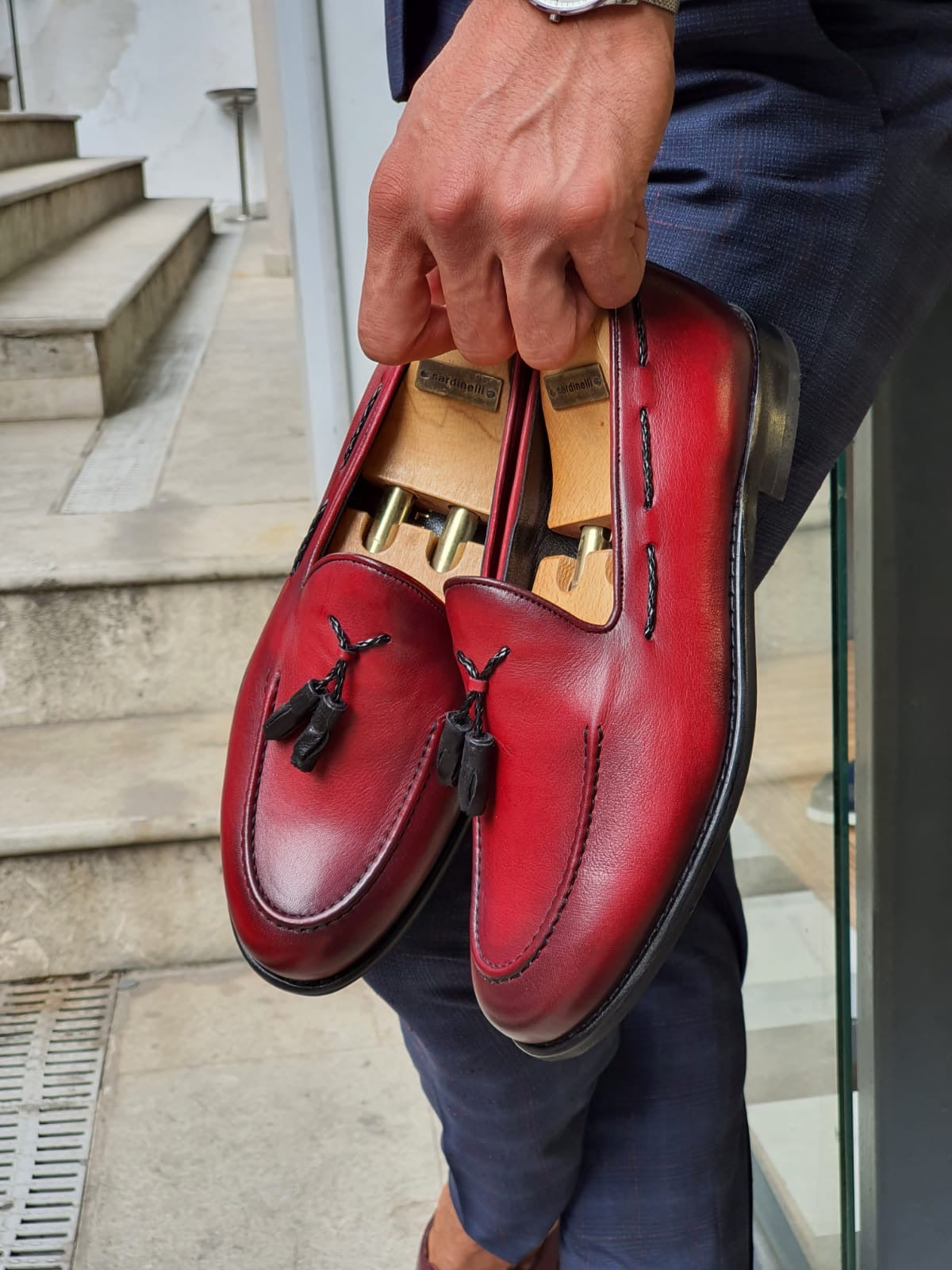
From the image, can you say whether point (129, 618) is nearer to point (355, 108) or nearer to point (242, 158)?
point (355, 108)

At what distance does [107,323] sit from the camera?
6.15 ft

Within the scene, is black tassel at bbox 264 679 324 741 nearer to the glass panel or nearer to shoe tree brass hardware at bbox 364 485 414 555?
shoe tree brass hardware at bbox 364 485 414 555

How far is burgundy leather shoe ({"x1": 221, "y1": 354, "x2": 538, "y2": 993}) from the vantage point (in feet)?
1.38

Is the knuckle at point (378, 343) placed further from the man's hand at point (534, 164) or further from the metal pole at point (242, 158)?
the metal pole at point (242, 158)

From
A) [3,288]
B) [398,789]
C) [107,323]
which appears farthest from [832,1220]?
[3,288]

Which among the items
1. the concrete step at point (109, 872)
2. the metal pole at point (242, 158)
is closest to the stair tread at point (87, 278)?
the concrete step at point (109, 872)

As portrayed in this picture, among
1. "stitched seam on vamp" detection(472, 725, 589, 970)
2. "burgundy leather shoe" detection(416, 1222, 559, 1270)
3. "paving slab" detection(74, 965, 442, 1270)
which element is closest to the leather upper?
"stitched seam on vamp" detection(472, 725, 589, 970)

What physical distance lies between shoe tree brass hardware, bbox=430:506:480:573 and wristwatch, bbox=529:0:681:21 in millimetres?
174

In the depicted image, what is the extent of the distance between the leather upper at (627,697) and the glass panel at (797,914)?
0.57 feet

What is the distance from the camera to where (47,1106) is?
1045 millimetres

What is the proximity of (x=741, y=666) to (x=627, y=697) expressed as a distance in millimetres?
37

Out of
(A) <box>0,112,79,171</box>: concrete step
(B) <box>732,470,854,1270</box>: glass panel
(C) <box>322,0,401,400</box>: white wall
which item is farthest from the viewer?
(A) <box>0,112,79,171</box>: concrete step

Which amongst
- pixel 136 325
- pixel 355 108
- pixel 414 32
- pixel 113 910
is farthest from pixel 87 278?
pixel 414 32

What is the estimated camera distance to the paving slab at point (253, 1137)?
0.89 m
